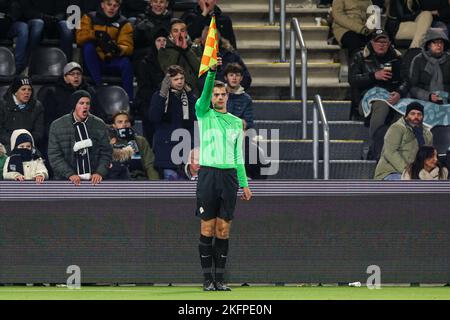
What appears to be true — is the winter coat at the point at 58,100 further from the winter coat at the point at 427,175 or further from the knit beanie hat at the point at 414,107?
the winter coat at the point at 427,175

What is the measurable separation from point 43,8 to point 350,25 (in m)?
4.27

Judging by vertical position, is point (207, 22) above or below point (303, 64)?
above

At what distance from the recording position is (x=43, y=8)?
827 inches

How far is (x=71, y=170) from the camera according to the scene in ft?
55.8

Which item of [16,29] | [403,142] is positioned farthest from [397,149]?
[16,29]

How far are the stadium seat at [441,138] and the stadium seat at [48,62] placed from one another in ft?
16.2

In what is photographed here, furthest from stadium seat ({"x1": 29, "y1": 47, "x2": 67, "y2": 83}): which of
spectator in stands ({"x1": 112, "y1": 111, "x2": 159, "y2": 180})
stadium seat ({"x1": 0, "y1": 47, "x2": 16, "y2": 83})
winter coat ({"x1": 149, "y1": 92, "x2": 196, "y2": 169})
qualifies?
winter coat ({"x1": 149, "y1": 92, "x2": 196, "y2": 169})

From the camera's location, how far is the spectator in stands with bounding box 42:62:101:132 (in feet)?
61.7

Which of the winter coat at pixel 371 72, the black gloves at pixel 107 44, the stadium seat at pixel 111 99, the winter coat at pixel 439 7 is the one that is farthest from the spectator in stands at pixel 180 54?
the winter coat at pixel 439 7

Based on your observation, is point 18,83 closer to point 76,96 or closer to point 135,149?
point 76,96

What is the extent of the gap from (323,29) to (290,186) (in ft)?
20.2

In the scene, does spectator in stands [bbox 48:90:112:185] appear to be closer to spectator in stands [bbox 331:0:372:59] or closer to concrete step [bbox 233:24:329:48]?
concrete step [bbox 233:24:329:48]

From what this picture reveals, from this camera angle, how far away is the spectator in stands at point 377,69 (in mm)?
20391
